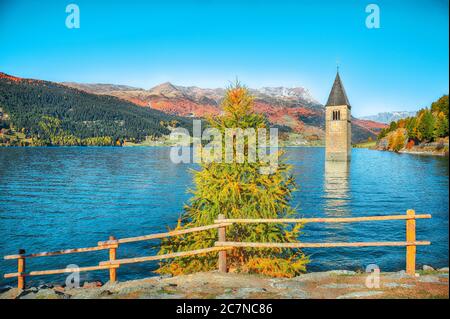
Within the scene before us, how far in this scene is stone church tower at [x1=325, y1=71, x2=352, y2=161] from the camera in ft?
445

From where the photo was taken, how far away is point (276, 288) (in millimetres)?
10969

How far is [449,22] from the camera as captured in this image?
352 inches

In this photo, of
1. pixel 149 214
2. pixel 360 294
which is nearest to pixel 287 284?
pixel 360 294

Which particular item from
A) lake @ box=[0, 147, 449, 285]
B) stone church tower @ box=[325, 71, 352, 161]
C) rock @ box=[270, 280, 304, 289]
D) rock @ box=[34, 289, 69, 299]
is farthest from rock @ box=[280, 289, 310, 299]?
stone church tower @ box=[325, 71, 352, 161]

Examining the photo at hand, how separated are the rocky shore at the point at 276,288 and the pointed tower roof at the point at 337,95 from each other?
13624cm

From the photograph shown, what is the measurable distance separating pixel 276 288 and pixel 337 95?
141143 mm

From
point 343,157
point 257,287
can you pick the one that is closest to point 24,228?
point 257,287

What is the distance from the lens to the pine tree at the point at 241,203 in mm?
14195

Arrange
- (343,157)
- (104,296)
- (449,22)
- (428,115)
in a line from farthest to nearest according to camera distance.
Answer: (428,115)
(343,157)
(104,296)
(449,22)

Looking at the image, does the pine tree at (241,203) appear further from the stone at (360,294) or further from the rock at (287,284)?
the stone at (360,294)

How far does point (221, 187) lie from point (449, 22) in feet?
31.4

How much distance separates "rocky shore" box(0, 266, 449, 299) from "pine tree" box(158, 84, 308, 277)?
5.25 ft

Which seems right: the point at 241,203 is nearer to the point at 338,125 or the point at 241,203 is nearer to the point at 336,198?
the point at 336,198
